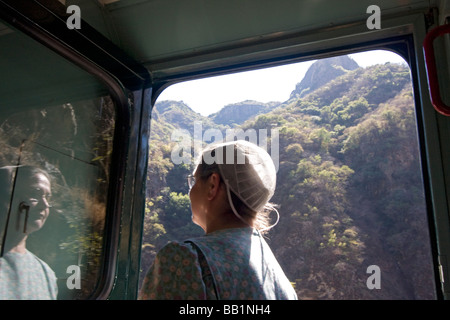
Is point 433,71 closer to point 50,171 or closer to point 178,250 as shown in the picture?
point 178,250

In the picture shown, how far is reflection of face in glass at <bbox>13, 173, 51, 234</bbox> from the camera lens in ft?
5.84

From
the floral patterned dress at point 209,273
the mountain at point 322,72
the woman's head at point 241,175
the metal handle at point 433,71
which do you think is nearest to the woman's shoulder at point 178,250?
the floral patterned dress at point 209,273

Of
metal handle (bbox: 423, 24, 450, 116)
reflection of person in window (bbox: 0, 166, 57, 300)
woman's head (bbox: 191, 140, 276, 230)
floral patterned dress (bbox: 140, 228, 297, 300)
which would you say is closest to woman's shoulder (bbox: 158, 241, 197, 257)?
floral patterned dress (bbox: 140, 228, 297, 300)

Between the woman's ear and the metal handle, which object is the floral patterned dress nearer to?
the woman's ear

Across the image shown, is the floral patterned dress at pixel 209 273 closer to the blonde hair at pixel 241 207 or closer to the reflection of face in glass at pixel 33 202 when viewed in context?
the blonde hair at pixel 241 207

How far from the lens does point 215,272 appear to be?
124cm

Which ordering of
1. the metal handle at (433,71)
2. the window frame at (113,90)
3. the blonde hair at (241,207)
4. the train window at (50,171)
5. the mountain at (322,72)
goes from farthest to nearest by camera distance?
the mountain at (322,72) < the window frame at (113,90) < the train window at (50,171) < the blonde hair at (241,207) < the metal handle at (433,71)

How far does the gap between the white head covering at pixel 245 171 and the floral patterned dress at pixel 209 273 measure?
0.79 feet

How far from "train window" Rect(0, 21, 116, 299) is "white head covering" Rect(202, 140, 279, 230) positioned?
0.92 meters

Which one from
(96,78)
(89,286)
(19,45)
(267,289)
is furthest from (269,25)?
(89,286)

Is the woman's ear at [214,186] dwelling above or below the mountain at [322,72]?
below

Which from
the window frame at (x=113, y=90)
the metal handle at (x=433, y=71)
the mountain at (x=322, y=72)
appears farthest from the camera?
the mountain at (x=322, y=72)

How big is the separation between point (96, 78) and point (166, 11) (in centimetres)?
59

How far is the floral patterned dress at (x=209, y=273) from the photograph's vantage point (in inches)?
47.6
